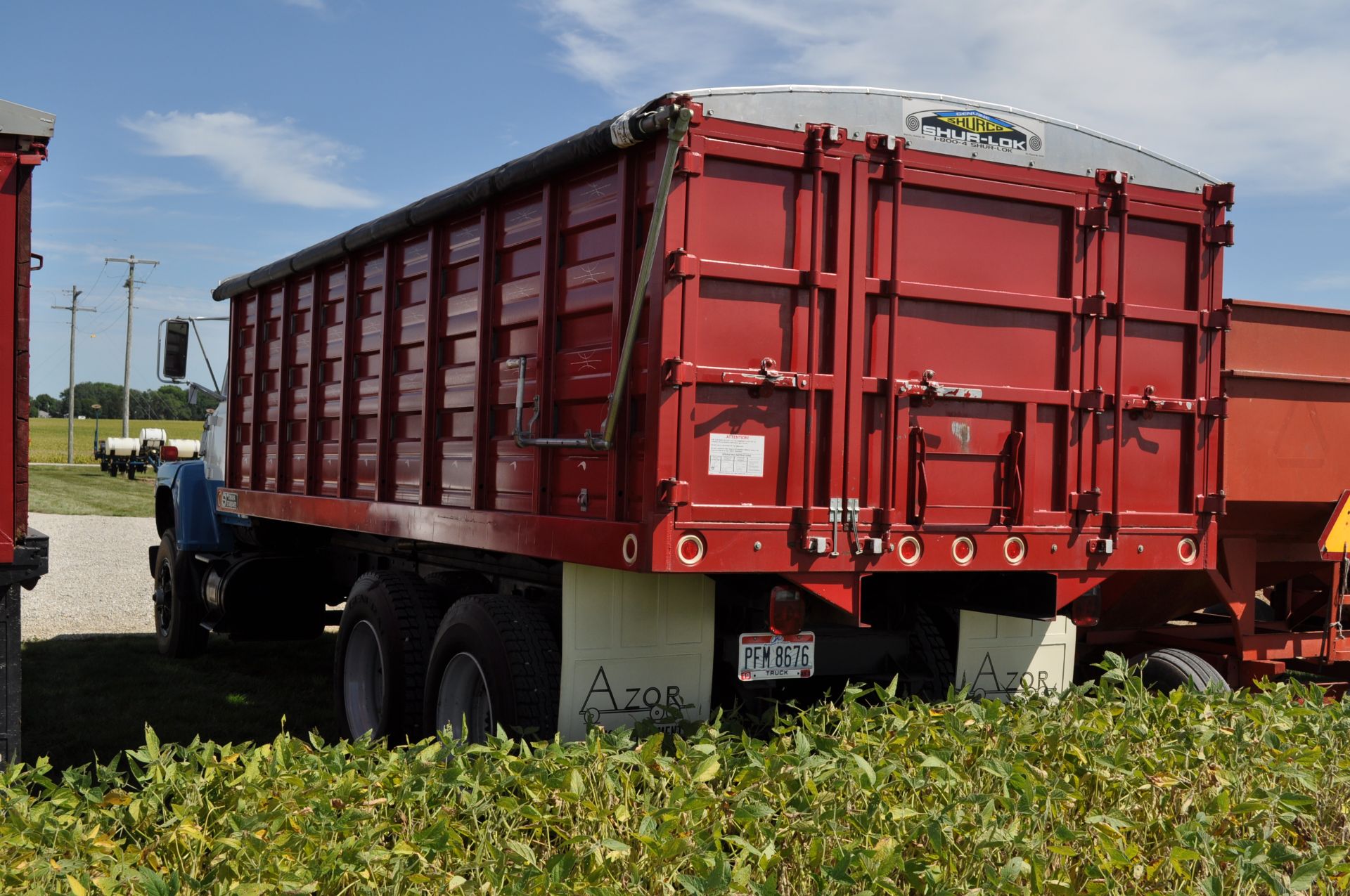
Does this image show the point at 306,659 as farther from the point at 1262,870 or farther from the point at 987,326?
the point at 1262,870

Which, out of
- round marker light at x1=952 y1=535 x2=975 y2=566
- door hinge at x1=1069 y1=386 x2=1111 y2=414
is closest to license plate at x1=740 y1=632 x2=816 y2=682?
round marker light at x1=952 y1=535 x2=975 y2=566

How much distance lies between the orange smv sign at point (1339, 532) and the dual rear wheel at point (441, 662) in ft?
15.2

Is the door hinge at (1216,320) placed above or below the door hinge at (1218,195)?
below

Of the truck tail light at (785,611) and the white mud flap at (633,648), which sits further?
the white mud flap at (633,648)

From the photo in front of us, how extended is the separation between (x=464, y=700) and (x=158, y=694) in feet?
12.9

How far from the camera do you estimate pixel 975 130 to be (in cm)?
579

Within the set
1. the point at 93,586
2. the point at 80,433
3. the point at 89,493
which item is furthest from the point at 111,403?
the point at 93,586

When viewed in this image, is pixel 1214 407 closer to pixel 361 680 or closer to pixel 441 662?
pixel 441 662

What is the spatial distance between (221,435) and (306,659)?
1.99 m

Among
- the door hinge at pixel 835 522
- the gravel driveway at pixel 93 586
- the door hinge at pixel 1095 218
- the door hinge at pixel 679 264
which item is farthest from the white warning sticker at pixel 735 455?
the gravel driveway at pixel 93 586

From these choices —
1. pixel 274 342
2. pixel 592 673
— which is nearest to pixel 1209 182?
pixel 592 673

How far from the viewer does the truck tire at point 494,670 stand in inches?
215

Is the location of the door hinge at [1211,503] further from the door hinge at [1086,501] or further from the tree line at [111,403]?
the tree line at [111,403]

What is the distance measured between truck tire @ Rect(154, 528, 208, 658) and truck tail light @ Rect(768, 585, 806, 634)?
22.6 ft
